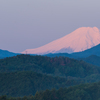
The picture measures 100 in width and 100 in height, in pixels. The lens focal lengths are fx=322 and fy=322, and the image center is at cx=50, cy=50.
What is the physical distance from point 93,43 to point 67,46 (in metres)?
5.87

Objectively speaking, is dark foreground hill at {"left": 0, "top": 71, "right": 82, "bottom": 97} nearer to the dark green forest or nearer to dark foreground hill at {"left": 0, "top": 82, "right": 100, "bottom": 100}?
the dark green forest

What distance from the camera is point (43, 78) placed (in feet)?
92.8

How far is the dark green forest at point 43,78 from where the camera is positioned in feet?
68.5

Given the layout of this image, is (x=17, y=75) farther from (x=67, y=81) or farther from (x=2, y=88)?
(x=67, y=81)

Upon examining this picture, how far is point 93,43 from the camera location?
228ft

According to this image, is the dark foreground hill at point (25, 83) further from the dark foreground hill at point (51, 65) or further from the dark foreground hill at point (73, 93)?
the dark foreground hill at point (51, 65)

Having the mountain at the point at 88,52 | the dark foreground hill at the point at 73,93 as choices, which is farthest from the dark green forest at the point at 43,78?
the mountain at the point at 88,52

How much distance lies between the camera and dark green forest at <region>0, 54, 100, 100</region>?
20891mm

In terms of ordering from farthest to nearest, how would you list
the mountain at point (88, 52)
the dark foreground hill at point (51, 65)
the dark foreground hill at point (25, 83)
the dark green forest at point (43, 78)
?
the mountain at point (88, 52), the dark foreground hill at point (51, 65), the dark foreground hill at point (25, 83), the dark green forest at point (43, 78)

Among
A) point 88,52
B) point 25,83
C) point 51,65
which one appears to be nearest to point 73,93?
point 25,83

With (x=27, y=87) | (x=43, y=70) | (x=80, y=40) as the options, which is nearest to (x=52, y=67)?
(x=43, y=70)

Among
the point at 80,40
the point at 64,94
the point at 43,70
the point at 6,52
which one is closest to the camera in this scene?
the point at 64,94

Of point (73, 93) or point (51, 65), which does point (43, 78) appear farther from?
point (51, 65)

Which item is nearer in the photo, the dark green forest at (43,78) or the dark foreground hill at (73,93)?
the dark foreground hill at (73,93)
